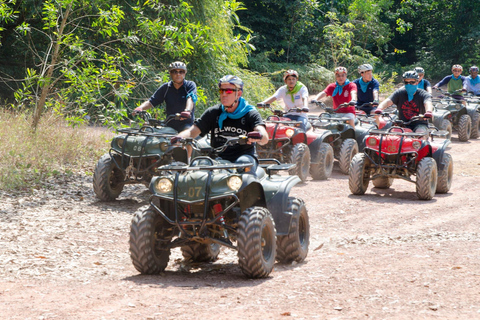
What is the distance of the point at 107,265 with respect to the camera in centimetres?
717

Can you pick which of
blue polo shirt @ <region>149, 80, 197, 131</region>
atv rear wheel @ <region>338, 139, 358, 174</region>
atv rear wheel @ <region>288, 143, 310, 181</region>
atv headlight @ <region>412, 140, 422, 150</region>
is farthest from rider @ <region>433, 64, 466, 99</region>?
blue polo shirt @ <region>149, 80, 197, 131</region>

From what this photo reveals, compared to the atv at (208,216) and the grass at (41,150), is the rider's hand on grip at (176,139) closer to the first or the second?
the atv at (208,216)

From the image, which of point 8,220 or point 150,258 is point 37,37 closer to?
point 8,220

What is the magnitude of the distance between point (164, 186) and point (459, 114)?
16684 millimetres

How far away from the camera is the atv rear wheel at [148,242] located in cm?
616

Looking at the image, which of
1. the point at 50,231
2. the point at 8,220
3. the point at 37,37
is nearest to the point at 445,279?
the point at 50,231

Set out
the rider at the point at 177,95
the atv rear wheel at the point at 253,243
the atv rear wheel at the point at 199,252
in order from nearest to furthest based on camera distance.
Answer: the atv rear wheel at the point at 253,243 → the atv rear wheel at the point at 199,252 → the rider at the point at 177,95

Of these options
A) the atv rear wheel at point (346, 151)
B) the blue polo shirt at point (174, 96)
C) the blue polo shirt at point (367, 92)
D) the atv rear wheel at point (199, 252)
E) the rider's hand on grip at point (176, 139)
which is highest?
the blue polo shirt at point (367, 92)

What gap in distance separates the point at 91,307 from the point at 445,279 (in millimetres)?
3049

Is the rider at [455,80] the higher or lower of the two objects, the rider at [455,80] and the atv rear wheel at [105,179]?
the higher

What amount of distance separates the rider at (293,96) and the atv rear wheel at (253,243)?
7.12m

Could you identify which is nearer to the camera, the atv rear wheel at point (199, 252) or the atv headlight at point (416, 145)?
the atv rear wheel at point (199, 252)

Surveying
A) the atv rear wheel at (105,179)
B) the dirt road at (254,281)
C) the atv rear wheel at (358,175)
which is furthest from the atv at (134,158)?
the atv rear wheel at (358,175)

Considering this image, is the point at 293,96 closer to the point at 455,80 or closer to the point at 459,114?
the point at 459,114
